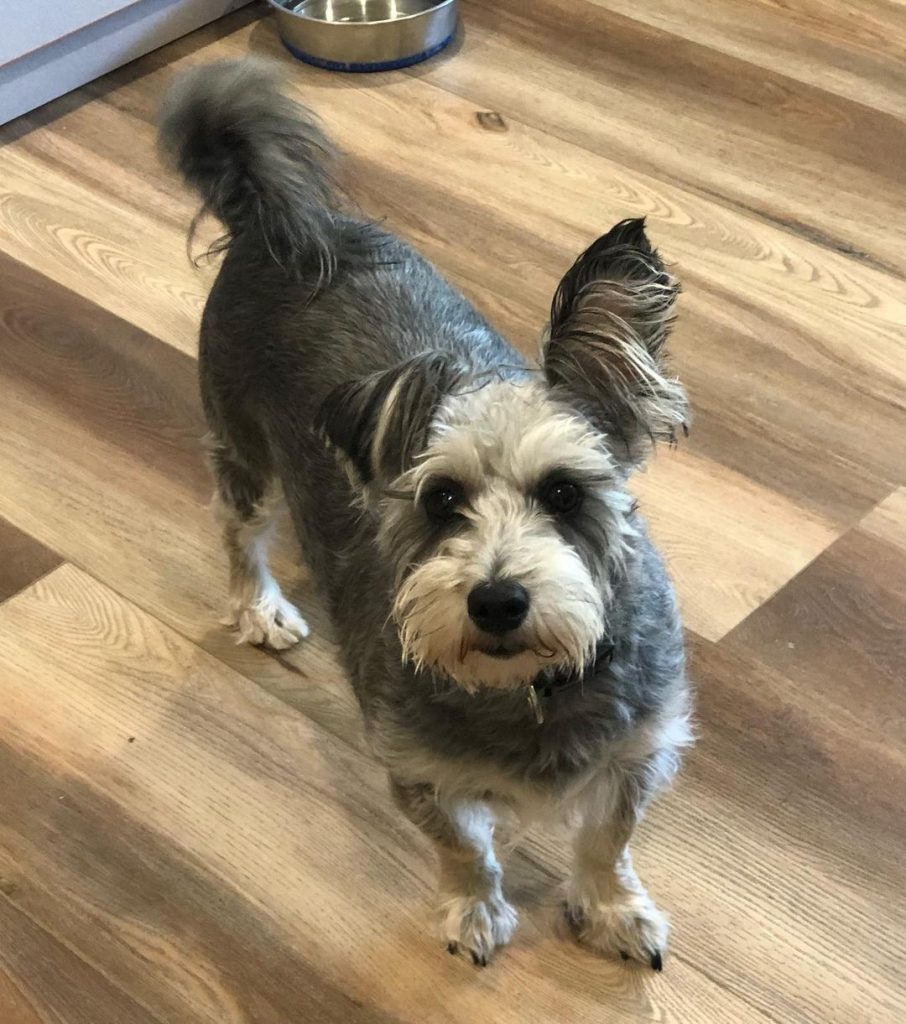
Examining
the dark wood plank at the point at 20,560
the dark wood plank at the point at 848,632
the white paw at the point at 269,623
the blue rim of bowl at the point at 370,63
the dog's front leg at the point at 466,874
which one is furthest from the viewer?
the blue rim of bowl at the point at 370,63

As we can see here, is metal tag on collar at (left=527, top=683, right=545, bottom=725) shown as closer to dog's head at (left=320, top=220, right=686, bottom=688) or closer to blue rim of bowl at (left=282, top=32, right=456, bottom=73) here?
dog's head at (left=320, top=220, right=686, bottom=688)

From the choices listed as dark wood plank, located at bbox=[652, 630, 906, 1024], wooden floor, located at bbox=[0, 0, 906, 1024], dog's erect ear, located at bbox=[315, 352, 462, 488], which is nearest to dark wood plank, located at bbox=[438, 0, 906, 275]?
wooden floor, located at bbox=[0, 0, 906, 1024]

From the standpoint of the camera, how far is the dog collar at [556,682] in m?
1.36

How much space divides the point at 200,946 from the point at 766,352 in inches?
56.6

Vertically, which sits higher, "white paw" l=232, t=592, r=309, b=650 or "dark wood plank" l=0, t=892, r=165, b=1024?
"white paw" l=232, t=592, r=309, b=650

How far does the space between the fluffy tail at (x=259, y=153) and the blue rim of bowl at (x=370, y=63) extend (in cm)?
145

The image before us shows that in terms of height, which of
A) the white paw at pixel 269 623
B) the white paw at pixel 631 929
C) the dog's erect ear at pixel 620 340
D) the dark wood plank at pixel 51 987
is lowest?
the dark wood plank at pixel 51 987

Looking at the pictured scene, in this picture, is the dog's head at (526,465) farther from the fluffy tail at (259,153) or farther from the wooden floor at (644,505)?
the wooden floor at (644,505)

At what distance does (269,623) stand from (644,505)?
644mm

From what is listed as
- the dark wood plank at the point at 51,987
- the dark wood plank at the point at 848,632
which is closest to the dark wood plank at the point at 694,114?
the dark wood plank at the point at 848,632

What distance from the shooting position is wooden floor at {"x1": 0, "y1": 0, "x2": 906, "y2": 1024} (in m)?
1.69

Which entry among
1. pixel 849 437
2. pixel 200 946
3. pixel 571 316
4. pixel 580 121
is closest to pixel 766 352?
pixel 849 437

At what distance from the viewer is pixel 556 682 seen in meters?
1.37

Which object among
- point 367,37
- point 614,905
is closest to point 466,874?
point 614,905
